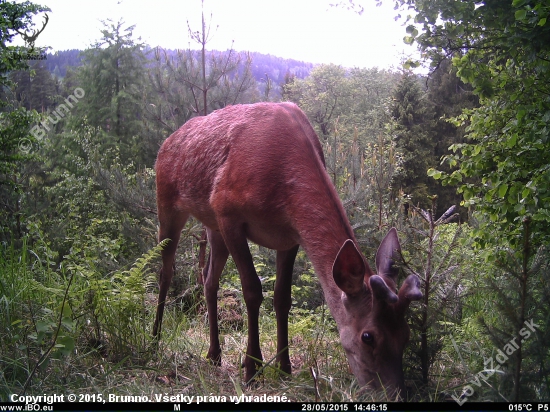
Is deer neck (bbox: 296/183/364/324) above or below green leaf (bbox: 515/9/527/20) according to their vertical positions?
below

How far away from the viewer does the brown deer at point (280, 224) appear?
113 inches

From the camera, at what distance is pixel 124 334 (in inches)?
154

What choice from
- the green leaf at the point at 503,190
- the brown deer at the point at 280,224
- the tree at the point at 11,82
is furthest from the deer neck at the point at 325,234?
the tree at the point at 11,82

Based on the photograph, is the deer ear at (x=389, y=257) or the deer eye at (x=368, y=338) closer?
the deer eye at (x=368, y=338)

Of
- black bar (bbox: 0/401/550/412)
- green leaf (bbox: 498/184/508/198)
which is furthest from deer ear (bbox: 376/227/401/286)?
green leaf (bbox: 498/184/508/198)

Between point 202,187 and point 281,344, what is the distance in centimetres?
157

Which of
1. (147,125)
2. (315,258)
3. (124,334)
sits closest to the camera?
(315,258)

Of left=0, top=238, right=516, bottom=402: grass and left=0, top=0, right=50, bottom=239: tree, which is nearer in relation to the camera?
left=0, top=238, right=516, bottom=402: grass

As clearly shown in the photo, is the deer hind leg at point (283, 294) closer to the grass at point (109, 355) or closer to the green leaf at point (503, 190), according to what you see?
the grass at point (109, 355)

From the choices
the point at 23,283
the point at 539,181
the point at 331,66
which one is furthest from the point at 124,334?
the point at 331,66

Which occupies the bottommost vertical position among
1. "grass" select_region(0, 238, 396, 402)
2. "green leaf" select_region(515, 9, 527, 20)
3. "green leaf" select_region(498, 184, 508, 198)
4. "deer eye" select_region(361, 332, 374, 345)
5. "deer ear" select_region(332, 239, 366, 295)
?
"grass" select_region(0, 238, 396, 402)

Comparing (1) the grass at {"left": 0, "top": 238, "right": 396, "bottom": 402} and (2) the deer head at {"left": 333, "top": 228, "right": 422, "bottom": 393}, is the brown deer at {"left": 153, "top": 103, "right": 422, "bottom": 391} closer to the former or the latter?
(2) the deer head at {"left": 333, "top": 228, "right": 422, "bottom": 393}

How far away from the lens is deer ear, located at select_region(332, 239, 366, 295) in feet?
9.44

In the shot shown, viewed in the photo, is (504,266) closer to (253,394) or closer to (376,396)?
(376,396)
